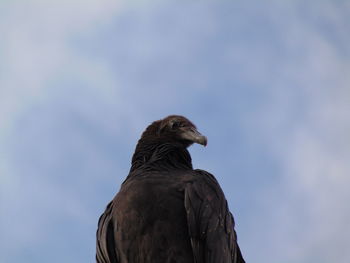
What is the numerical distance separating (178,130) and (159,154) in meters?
0.54

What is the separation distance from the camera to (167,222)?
7715mm

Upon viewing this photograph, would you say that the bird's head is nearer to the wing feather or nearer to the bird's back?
the wing feather

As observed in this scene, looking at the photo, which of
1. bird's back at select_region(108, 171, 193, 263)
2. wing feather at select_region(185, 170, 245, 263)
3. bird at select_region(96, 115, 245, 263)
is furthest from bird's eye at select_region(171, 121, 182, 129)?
bird's back at select_region(108, 171, 193, 263)

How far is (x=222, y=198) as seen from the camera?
8164mm

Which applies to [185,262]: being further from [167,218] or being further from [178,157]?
[178,157]

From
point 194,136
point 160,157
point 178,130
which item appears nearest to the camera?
point 160,157

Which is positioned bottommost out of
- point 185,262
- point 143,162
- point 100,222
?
point 185,262

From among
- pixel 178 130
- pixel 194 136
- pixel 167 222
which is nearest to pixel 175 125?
pixel 178 130

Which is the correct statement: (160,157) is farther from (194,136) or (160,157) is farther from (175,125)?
(175,125)

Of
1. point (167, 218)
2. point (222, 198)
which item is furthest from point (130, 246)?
point (222, 198)

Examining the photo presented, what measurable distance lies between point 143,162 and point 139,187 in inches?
32.1

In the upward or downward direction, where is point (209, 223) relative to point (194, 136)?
downward

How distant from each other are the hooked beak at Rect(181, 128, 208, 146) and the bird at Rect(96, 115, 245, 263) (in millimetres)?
358

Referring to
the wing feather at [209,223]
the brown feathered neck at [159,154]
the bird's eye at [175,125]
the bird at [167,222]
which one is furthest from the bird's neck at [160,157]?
the wing feather at [209,223]
